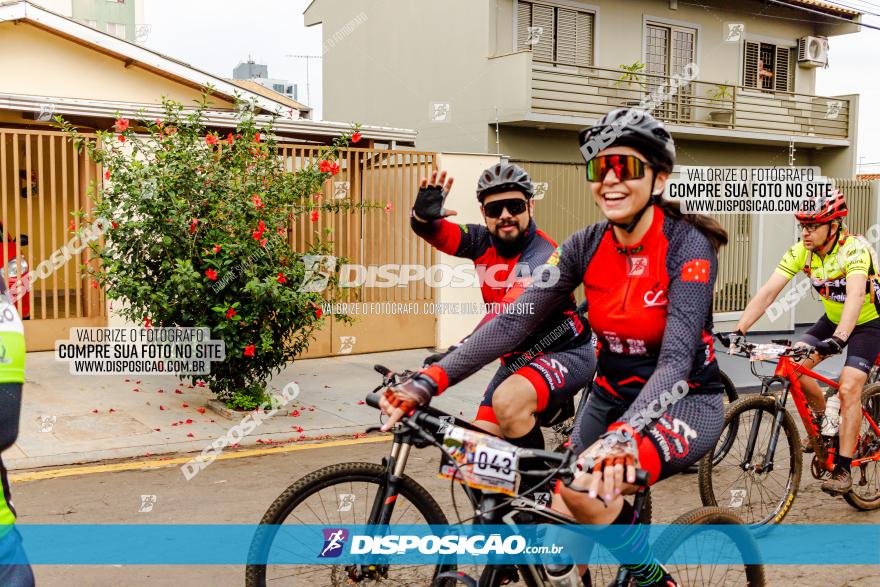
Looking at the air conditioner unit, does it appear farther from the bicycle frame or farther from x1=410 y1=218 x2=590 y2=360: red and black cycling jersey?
x1=410 y1=218 x2=590 y2=360: red and black cycling jersey

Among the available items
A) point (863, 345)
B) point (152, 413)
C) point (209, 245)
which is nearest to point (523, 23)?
point (209, 245)

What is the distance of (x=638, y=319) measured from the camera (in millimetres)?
3311

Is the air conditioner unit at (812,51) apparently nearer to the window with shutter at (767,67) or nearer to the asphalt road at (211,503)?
the window with shutter at (767,67)

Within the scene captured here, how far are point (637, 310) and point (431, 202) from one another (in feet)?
6.34

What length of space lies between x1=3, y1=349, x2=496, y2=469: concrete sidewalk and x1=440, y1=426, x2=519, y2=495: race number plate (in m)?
4.98

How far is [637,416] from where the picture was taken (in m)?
2.96

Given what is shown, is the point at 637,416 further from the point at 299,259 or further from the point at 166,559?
the point at 299,259

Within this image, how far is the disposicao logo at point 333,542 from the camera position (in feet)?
10.5

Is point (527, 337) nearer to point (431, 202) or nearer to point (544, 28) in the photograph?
point (431, 202)

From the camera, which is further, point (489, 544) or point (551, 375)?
point (551, 375)

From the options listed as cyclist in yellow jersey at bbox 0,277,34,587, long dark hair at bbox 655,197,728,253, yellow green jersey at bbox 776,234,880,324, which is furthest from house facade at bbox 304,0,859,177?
cyclist in yellow jersey at bbox 0,277,34,587

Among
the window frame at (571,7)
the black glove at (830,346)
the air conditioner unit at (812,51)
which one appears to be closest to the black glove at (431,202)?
the black glove at (830,346)

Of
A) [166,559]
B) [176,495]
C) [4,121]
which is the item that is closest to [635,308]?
[166,559]

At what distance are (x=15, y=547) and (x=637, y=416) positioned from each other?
1.92 metres
